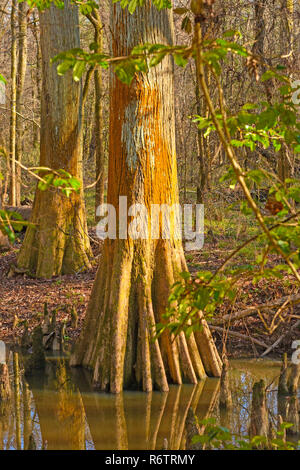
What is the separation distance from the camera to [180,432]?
5922 mm

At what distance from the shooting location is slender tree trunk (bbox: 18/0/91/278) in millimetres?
11406

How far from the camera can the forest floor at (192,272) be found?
865 cm

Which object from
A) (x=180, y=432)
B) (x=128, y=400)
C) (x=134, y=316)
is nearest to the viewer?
(x=180, y=432)

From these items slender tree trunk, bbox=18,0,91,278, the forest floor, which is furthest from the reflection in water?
slender tree trunk, bbox=18,0,91,278

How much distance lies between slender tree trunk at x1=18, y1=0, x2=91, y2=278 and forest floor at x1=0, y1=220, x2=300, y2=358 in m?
0.34

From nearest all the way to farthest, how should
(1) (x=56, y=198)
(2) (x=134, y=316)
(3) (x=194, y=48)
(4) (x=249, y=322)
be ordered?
(3) (x=194, y=48), (2) (x=134, y=316), (4) (x=249, y=322), (1) (x=56, y=198)

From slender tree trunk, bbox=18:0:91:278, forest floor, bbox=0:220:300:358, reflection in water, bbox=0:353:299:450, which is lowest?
reflection in water, bbox=0:353:299:450

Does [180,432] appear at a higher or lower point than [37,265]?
lower

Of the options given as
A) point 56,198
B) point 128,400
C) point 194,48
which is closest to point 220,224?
point 56,198

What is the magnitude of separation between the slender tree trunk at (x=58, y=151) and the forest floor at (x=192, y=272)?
339 mm

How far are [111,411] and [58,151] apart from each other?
6.17m

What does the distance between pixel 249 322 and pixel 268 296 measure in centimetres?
71

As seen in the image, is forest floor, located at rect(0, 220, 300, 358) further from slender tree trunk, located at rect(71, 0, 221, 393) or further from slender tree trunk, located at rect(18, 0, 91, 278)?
slender tree trunk, located at rect(71, 0, 221, 393)
